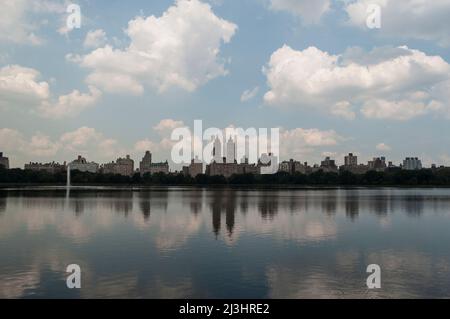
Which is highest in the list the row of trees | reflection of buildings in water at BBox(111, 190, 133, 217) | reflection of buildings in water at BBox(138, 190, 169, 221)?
the row of trees

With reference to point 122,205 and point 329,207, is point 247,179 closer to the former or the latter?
point 329,207

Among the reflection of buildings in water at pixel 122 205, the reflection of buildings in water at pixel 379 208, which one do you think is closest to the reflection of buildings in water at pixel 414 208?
the reflection of buildings in water at pixel 379 208

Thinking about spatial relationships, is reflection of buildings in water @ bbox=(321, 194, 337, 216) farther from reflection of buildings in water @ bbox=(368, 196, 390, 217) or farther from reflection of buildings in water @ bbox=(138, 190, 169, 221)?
reflection of buildings in water @ bbox=(138, 190, 169, 221)

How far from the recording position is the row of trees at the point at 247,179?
177500 mm

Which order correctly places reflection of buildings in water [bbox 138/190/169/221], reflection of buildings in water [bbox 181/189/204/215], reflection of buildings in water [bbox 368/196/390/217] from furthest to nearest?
reflection of buildings in water [bbox 181/189/204/215] → reflection of buildings in water [bbox 368/196/390/217] → reflection of buildings in water [bbox 138/190/169/221]

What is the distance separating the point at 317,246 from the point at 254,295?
36.0ft

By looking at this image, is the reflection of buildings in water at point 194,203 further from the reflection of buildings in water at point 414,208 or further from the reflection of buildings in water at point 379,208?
the reflection of buildings in water at point 414,208

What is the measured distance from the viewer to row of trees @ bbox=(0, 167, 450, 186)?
17750 centimetres

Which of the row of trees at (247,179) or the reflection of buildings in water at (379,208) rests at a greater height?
the row of trees at (247,179)

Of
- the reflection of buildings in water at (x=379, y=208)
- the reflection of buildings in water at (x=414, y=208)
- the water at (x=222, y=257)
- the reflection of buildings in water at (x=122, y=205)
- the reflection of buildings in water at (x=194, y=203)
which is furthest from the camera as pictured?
the reflection of buildings in water at (x=194, y=203)

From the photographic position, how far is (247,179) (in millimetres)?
196250

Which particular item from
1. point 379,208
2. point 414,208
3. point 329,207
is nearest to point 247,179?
point 329,207

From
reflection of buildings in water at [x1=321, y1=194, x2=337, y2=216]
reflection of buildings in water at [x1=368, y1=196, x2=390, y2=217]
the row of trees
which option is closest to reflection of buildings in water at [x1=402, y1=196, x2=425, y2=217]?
reflection of buildings in water at [x1=368, y1=196, x2=390, y2=217]
